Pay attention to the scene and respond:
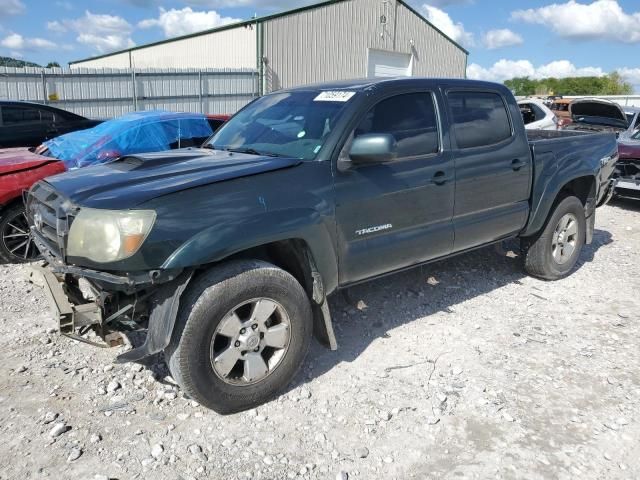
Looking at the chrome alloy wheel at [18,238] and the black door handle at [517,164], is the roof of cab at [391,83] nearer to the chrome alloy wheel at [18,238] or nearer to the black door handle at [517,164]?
the black door handle at [517,164]

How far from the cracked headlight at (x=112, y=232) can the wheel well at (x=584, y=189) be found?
4.33m

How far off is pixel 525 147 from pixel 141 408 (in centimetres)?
369

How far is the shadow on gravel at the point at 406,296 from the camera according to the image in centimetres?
399

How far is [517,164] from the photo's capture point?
4.61 m

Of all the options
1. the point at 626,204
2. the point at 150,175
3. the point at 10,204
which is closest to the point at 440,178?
the point at 150,175

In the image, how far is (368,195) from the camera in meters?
3.54

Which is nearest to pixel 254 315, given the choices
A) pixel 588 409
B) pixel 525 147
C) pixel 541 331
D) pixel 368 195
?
pixel 368 195

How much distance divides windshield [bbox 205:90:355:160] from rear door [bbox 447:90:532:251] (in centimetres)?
105

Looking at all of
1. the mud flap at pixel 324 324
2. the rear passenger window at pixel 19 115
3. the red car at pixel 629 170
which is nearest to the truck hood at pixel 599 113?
the red car at pixel 629 170

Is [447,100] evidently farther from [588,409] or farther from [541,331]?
[588,409]

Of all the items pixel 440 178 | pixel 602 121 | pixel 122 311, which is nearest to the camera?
pixel 122 311

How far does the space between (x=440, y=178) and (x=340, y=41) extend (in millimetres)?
18614

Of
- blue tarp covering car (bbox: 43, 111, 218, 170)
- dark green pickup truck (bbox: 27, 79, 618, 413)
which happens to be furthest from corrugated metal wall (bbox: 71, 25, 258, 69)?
dark green pickup truck (bbox: 27, 79, 618, 413)

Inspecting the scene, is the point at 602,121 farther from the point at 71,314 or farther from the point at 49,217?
the point at 71,314
